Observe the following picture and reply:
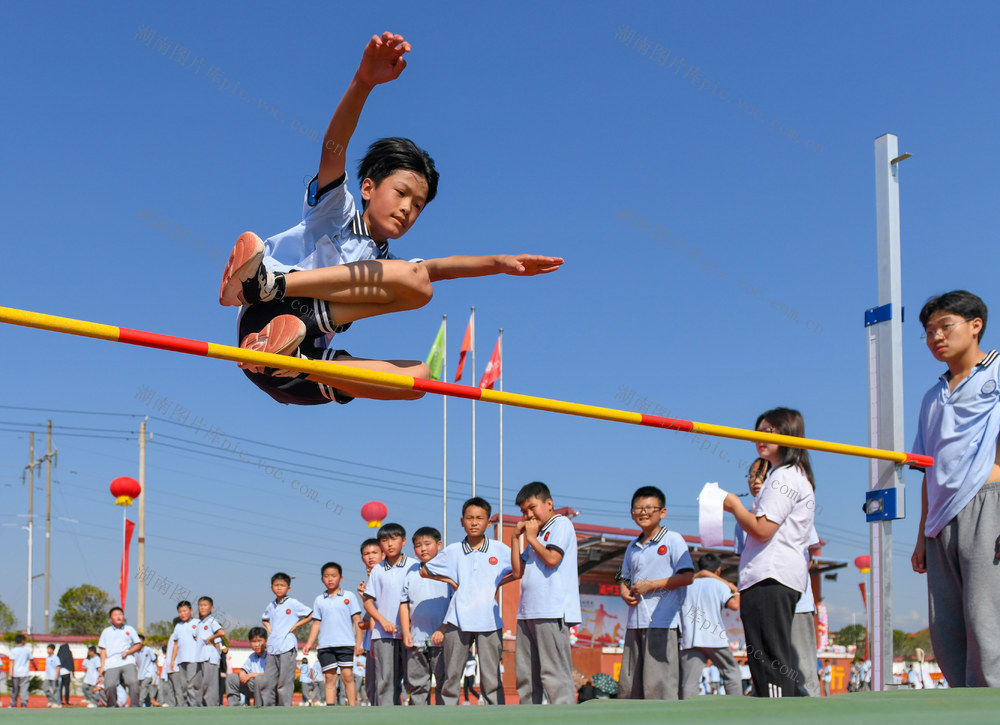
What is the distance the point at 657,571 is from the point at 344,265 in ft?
8.77

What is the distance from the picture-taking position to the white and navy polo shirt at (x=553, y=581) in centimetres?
511

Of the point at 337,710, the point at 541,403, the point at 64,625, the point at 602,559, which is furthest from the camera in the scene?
the point at 64,625

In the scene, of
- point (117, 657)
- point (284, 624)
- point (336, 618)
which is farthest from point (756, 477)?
point (117, 657)

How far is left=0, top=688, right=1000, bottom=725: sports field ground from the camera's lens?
1.74 metres

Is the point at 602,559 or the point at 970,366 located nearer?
the point at 970,366

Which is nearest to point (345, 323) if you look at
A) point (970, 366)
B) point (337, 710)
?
point (337, 710)

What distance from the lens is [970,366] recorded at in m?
3.72

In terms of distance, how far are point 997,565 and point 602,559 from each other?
1979cm

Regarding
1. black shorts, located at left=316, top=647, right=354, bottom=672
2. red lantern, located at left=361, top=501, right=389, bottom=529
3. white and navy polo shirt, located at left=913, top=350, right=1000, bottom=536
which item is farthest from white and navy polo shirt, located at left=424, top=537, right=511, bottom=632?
red lantern, located at left=361, top=501, right=389, bottom=529

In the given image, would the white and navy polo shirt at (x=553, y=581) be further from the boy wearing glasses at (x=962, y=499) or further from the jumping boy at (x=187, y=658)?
the jumping boy at (x=187, y=658)

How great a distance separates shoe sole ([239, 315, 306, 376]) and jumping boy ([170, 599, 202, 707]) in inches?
272

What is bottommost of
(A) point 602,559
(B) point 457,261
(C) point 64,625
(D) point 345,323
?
(C) point 64,625

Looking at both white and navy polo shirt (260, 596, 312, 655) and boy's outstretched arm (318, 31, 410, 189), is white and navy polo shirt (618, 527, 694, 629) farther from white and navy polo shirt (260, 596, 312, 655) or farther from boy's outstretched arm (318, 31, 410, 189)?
white and navy polo shirt (260, 596, 312, 655)

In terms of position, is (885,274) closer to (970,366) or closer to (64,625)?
(970,366)
